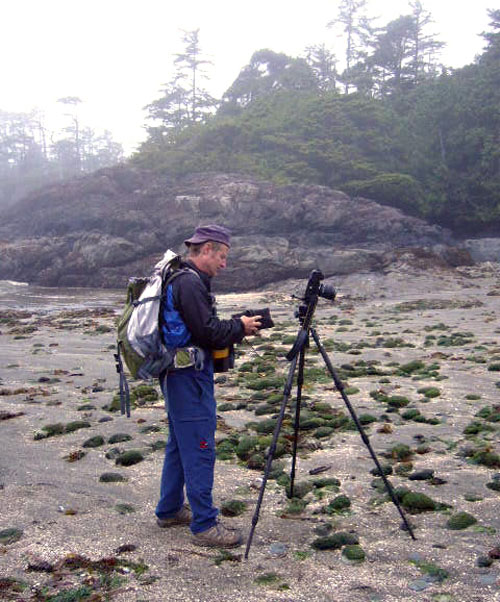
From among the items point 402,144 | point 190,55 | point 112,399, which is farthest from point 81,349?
point 190,55

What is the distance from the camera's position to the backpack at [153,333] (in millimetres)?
3736

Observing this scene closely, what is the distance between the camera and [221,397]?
809cm

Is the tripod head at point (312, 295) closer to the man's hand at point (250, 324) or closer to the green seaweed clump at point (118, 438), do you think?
the man's hand at point (250, 324)

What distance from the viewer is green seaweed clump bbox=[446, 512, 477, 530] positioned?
4008mm

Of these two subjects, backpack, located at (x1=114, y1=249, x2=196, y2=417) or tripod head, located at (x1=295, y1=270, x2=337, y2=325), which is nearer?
backpack, located at (x1=114, y1=249, x2=196, y2=417)

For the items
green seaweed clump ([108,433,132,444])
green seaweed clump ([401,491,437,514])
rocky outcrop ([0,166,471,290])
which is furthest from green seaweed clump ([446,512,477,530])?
rocky outcrop ([0,166,471,290])

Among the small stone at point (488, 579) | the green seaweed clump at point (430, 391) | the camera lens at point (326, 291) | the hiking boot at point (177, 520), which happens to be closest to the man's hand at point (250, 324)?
the camera lens at point (326, 291)

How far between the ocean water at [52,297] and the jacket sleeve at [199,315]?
772 inches

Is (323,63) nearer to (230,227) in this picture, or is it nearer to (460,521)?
(230,227)

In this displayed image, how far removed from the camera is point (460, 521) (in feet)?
13.2

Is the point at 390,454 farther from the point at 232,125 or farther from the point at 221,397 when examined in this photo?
the point at 232,125

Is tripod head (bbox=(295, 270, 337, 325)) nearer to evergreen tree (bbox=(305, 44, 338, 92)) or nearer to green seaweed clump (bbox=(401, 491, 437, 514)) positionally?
green seaweed clump (bbox=(401, 491, 437, 514))

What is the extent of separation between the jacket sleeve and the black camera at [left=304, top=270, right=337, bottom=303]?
2.38ft

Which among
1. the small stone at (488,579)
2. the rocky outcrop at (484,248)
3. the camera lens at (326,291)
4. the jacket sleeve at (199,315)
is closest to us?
the small stone at (488,579)
